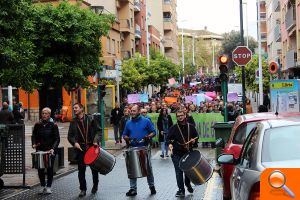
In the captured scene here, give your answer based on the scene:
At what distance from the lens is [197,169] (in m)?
11.7

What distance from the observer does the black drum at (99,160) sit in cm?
1260

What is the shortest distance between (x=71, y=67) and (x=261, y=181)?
1544cm

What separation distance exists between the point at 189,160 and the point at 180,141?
0.63 metres

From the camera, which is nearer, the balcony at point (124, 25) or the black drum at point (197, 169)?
the black drum at point (197, 169)

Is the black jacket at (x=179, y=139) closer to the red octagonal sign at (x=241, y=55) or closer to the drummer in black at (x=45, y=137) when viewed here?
the drummer in black at (x=45, y=137)

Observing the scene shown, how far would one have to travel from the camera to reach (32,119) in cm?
4250

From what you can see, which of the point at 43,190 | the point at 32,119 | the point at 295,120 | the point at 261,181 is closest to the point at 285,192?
the point at 261,181

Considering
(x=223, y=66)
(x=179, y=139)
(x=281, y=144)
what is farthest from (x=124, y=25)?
(x=281, y=144)

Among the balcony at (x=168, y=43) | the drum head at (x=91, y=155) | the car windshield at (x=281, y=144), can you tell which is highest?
the balcony at (x=168, y=43)

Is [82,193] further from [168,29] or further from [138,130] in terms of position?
[168,29]

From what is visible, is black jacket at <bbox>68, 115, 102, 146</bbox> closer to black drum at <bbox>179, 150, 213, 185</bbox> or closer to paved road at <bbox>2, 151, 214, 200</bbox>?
paved road at <bbox>2, 151, 214, 200</bbox>

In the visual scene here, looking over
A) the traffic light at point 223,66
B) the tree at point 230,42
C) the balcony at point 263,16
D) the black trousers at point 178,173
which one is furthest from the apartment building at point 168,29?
the black trousers at point 178,173

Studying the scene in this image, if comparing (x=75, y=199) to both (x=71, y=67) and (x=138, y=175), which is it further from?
(x=71, y=67)

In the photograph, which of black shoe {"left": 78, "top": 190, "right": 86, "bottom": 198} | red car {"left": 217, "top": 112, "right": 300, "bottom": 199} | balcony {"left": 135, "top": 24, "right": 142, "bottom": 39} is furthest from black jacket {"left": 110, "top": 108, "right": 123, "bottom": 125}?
balcony {"left": 135, "top": 24, "right": 142, "bottom": 39}
